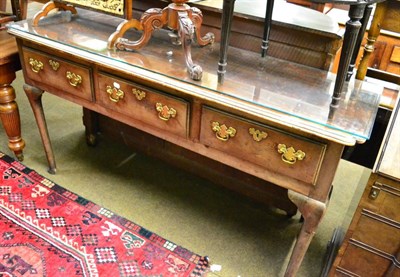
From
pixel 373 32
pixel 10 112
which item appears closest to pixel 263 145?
pixel 373 32

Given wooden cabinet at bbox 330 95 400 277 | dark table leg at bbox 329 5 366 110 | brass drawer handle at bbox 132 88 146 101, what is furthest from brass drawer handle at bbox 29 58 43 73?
wooden cabinet at bbox 330 95 400 277

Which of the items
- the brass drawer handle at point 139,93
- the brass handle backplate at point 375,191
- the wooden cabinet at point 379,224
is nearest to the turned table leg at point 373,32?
the wooden cabinet at point 379,224

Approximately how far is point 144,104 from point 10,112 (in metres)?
0.95

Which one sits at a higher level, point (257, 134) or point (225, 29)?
point (225, 29)

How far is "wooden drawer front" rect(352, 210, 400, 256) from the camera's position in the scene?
113 cm

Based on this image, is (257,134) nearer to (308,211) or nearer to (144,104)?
(308,211)

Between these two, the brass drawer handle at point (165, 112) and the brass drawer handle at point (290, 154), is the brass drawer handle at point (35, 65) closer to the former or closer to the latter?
the brass drawer handle at point (165, 112)

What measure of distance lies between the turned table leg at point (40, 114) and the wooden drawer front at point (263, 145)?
35.9 inches

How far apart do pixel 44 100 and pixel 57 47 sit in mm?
1430

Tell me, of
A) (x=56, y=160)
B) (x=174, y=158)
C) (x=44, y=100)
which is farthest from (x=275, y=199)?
(x=44, y=100)

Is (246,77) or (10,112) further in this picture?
(10,112)

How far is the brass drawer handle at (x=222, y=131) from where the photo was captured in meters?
1.19

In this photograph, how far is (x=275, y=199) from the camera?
177 cm

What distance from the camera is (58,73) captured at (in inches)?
60.6
